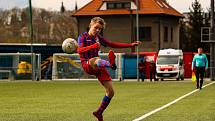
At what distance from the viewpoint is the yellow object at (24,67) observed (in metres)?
50.8

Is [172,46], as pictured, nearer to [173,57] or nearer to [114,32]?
[114,32]

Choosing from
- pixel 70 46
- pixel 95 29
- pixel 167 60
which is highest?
pixel 95 29

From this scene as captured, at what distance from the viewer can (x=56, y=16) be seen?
9894cm

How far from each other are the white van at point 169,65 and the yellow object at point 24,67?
10.8 metres

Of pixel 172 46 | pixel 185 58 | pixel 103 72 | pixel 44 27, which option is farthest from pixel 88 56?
pixel 44 27

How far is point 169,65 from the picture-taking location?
52.8 m

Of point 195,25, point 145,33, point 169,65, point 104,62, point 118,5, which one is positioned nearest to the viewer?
point 104,62

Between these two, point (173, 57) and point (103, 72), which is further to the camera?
point (173, 57)

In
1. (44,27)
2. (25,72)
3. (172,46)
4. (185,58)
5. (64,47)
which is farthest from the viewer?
(44,27)

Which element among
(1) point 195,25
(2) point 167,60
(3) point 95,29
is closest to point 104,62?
(3) point 95,29

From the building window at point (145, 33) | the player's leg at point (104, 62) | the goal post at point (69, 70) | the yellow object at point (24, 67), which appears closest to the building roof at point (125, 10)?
the building window at point (145, 33)

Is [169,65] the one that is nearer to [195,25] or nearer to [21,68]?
[21,68]

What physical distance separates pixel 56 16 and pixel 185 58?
42327 millimetres

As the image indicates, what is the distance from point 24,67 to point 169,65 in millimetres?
12221
